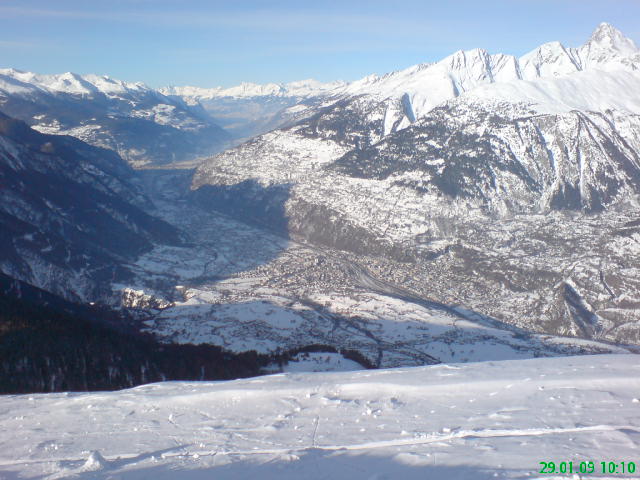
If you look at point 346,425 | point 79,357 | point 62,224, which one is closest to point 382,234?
point 62,224

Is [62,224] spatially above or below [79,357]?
above

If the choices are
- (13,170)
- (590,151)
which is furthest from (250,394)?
(590,151)

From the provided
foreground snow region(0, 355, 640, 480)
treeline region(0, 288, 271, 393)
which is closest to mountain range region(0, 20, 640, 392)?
treeline region(0, 288, 271, 393)

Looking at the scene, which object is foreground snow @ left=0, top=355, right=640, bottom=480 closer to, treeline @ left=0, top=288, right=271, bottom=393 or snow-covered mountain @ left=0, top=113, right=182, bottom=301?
treeline @ left=0, top=288, right=271, bottom=393

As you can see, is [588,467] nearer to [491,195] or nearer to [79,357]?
[79,357]

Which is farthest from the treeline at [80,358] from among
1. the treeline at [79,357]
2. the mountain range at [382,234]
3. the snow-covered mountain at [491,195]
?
the snow-covered mountain at [491,195]

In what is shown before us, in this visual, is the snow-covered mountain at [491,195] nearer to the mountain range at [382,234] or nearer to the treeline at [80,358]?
the mountain range at [382,234]
